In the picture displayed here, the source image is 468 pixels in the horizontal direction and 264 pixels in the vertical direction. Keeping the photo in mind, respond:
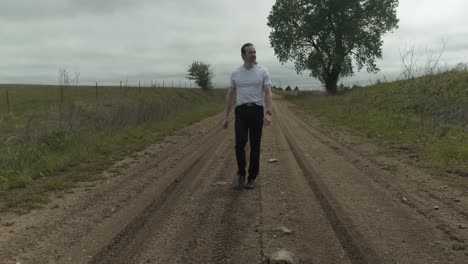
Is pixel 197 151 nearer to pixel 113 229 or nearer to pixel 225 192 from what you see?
pixel 225 192

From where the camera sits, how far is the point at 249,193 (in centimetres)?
661

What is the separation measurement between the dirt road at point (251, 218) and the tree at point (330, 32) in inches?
1436

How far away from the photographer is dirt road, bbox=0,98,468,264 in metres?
4.35

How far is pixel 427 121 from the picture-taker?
1354 centimetres

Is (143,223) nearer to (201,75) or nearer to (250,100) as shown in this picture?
(250,100)

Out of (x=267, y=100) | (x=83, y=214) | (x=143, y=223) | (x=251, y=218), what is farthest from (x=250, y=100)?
(x=83, y=214)

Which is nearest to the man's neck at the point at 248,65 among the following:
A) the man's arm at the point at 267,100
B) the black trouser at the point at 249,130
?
the man's arm at the point at 267,100

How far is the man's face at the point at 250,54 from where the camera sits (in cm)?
661

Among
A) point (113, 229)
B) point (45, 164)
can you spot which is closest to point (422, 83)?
point (45, 164)

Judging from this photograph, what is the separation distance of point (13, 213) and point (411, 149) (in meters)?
8.03

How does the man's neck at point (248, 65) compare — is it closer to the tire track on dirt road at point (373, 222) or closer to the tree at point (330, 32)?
the tire track on dirt road at point (373, 222)

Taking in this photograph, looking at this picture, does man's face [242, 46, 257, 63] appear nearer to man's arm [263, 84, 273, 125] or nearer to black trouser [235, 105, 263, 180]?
man's arm [263, 84, 273, 125]

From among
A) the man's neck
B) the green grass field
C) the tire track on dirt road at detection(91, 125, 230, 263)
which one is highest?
the man's neck

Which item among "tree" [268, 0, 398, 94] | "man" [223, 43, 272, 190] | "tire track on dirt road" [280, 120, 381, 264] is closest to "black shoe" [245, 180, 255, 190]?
"man" [223, 43, 272, 190]
